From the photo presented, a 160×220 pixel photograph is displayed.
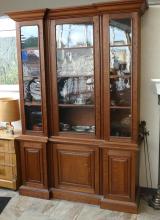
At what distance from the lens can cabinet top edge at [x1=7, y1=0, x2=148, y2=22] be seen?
2.56m

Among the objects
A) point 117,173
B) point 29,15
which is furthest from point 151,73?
point 29,15

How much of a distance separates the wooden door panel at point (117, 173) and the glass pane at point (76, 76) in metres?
0.38

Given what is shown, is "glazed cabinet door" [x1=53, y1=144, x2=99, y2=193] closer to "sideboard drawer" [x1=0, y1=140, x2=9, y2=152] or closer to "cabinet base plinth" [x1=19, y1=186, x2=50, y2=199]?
"cabinet base plinth" [x1=19, y1=186, x2=50, y2=199]

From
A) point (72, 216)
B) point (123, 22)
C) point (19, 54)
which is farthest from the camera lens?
point (19, 54)

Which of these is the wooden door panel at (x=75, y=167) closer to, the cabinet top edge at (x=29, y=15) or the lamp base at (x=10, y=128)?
the lamp base at (x=10, y=128)

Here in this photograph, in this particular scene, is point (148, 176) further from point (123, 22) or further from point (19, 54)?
point (19, 54)

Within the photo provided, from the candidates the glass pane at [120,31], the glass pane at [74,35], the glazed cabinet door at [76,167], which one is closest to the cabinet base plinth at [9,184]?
the glazed cabinet door at [76,167]

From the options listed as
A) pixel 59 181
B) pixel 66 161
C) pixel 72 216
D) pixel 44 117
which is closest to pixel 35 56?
pixel 44 117

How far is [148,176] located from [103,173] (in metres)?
0.62

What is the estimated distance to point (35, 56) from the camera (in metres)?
3.02

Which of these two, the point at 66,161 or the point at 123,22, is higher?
the point at 123,22

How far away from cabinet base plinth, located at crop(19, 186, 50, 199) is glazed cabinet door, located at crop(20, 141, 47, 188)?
48mm

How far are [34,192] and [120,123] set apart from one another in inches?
53.7

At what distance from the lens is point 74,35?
2926mm
